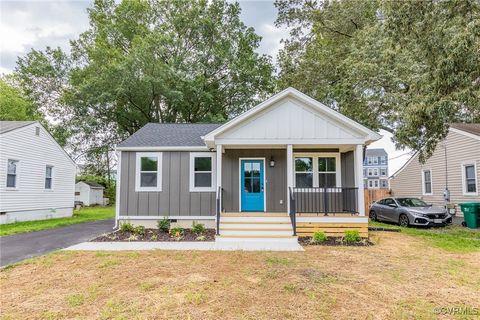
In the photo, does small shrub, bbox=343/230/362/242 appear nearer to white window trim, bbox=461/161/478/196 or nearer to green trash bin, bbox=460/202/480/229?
green trash bin, bbox=460/202/480/229

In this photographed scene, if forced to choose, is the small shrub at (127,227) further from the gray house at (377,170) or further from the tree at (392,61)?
the gray house at (377,170)

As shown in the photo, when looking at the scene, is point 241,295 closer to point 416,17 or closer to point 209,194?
point 209,194

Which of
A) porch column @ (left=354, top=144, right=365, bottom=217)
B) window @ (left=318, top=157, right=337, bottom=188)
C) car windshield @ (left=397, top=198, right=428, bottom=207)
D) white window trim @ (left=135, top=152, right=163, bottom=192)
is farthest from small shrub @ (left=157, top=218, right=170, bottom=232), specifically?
car windshield @ (left=397, top=198, right=428, bottom=207)

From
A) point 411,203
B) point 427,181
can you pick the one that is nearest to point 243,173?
point 411,203

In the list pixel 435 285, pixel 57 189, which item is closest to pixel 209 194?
pixel 435 285

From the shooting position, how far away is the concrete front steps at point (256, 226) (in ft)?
27.9

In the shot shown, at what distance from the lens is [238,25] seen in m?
26.5

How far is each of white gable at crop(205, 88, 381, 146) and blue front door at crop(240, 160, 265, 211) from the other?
56.5 inches

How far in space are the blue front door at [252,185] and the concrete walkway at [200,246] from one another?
2.35 meters

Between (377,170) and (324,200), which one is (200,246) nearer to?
(324,200)

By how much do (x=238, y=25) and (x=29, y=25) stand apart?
17.8m

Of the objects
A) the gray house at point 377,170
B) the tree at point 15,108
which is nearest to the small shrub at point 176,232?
the tree at point 15,108

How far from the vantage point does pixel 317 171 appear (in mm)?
10852

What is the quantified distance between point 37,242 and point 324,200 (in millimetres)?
9210
